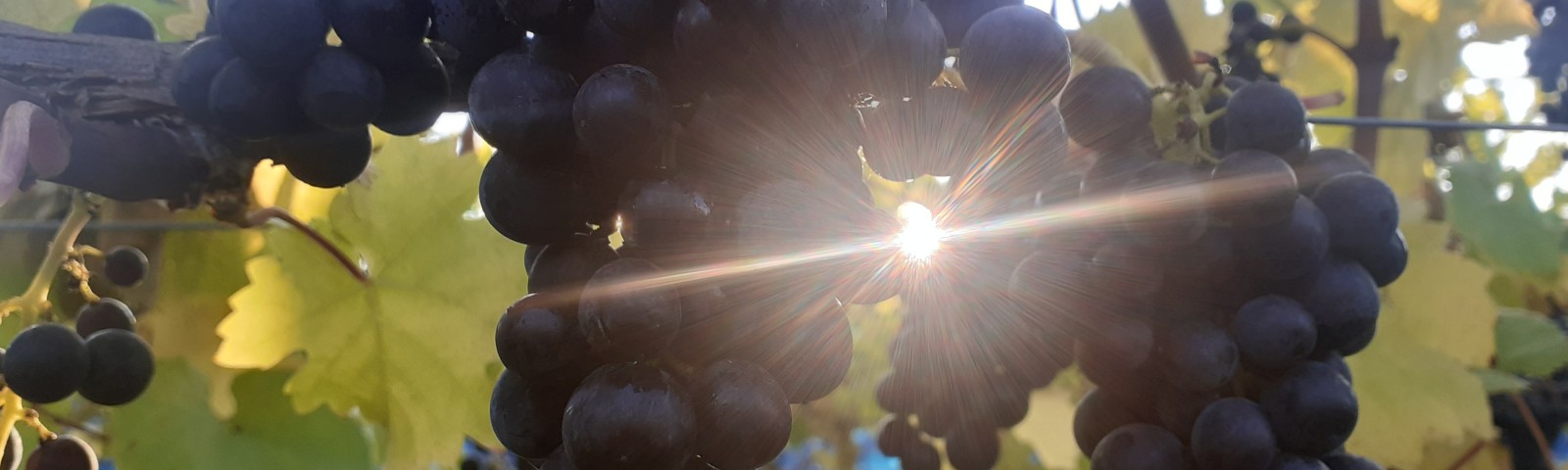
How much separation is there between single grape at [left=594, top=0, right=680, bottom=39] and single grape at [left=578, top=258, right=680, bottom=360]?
13cm

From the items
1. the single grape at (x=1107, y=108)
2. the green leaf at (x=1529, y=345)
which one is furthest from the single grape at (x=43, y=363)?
the green leaf at (x=1529, y=345)

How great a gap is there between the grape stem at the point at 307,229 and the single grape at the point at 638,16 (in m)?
0.56

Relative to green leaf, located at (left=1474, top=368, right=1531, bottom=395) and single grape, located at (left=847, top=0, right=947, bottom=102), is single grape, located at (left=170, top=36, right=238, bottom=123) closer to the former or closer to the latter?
single grape, located at (left=847, top=0, right=947, bottom=102)

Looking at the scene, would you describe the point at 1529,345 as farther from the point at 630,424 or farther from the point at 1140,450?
the point at 630,424

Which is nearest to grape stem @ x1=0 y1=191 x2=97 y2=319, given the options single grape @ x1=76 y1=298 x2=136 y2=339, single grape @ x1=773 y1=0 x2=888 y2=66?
single grape @ x1=76 y1=298 x2=136 y2=339

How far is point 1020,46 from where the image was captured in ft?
1.85

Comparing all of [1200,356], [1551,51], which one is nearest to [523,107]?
[1200,356]

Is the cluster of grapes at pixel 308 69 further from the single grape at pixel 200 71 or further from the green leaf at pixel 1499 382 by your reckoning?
the green leaf at pixel 1499 382

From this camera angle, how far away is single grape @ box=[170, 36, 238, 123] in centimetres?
64

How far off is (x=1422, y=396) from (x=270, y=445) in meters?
1.29

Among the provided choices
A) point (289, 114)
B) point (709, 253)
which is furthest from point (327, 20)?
point (709, 253)

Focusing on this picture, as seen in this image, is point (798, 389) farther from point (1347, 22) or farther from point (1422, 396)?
point (1347, 22)

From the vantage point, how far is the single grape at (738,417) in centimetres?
51

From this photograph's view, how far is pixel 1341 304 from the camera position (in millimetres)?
766
